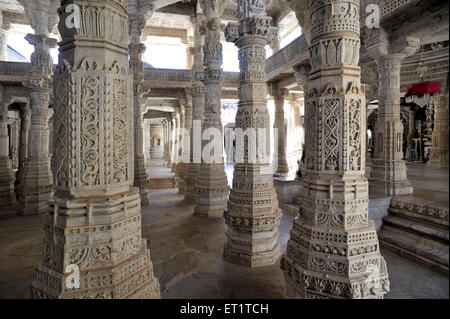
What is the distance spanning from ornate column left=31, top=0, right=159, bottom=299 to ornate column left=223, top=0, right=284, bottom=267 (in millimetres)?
Answer: 2294

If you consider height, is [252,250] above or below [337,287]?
below

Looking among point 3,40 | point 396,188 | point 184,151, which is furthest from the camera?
point 3,40

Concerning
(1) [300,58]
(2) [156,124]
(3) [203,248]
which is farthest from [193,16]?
(2) [156,124]

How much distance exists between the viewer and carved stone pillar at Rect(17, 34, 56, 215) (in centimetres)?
755

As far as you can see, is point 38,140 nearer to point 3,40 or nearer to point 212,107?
point 212,107

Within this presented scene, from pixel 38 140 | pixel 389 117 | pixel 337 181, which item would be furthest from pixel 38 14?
pixel 389 117

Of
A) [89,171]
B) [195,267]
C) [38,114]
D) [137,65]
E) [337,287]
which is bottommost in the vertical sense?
[195,267]

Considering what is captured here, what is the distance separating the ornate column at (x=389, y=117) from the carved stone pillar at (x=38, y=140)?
877 centimetres

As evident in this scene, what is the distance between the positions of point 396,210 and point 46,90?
379 inches

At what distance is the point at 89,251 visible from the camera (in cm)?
216

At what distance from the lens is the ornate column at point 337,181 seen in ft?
8.11

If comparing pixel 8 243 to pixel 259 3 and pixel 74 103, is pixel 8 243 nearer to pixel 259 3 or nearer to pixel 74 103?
pixel 74 103

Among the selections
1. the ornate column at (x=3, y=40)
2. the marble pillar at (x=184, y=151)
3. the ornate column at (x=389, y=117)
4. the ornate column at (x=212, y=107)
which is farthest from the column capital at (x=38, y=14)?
the ornate column at (x=389, y=117)

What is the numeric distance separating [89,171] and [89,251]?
2.13ft
